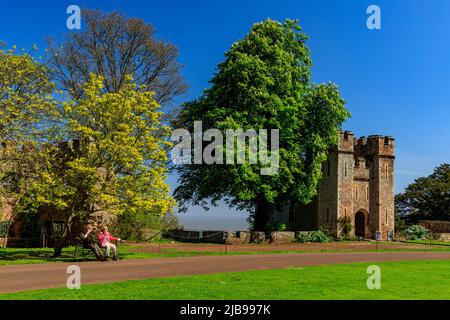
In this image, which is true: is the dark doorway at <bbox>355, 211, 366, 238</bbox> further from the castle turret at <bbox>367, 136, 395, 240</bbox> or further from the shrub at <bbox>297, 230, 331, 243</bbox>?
the shrub at <bbox>297, 230, 331, 243</bbox>

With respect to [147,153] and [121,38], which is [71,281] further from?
[121,38]

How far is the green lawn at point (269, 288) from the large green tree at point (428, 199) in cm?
4955

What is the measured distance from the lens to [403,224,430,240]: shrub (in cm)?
4797

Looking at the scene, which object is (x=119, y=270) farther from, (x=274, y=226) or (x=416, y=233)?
(x=416, y=233)

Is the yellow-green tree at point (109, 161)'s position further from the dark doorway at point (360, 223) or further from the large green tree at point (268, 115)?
the dark doorway at point (360, 223)

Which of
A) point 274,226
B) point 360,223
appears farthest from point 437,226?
point 274,226

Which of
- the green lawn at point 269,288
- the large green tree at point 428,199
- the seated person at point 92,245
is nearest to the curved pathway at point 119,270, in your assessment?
the seated person at point 92,245

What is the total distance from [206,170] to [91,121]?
13.9 meters

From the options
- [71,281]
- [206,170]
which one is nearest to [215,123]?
[206,170]

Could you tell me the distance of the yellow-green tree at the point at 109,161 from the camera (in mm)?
22811

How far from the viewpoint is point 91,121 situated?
24.1 metres

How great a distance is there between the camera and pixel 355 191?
47906mm

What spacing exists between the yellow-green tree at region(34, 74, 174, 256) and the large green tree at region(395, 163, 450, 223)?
47900 mm

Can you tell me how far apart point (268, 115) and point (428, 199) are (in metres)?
34.7
